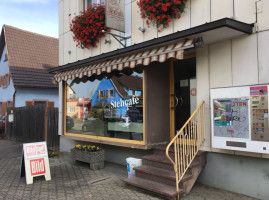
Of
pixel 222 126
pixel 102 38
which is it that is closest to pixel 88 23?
pixel 102 38

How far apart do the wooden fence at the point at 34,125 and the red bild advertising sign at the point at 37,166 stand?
431 cm

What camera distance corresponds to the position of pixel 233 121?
173 inches

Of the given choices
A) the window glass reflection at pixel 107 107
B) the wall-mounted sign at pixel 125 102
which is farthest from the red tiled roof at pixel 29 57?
the wall-mounted sign at pixel 125 102

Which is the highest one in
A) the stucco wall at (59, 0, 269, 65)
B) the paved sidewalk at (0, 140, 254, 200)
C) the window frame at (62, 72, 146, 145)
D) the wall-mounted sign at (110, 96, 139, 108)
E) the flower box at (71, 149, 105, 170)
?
the stucco wall at (59, 0, 269, 65)

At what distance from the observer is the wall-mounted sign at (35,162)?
5339 mm

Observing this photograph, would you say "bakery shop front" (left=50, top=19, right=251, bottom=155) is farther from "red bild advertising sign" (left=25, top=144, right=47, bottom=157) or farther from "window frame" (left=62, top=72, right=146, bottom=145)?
"red bild advertising sign" (left=25, top=144, right=47, bottom=157)

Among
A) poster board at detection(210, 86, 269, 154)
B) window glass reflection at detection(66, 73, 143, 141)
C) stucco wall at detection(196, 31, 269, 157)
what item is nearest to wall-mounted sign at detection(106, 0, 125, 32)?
window glass reflection at detection(66, 73, 143, 141)

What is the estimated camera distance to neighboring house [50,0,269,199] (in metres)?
4.18

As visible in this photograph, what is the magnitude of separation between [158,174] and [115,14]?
13.1 feet

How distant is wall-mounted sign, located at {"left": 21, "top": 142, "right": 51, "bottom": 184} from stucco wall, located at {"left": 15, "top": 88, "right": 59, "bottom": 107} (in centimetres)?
1157

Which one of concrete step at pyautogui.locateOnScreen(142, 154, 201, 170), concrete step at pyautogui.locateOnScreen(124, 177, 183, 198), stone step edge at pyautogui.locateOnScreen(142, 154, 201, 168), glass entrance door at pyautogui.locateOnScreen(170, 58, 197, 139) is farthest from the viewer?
glass entrance door at pyautogui.locateOnScreen(170, 58, 197, 139)

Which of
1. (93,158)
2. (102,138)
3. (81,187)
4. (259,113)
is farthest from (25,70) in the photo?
(259,113)

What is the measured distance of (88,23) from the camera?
712 centimetres

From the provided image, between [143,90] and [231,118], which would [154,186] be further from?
[143,90]
